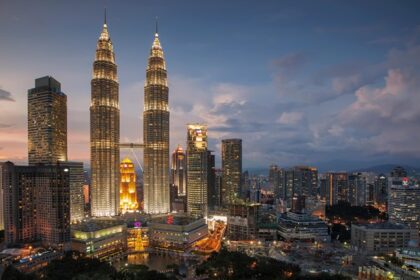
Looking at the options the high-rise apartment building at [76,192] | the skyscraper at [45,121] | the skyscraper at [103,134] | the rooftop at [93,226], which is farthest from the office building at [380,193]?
the skyscraper at [45,121]

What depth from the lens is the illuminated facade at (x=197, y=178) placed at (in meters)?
57.2

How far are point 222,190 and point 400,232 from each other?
35.7m

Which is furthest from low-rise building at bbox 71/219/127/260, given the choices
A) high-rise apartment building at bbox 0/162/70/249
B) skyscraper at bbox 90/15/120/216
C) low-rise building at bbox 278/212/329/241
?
low-rise building at bbox 278/212/329/241

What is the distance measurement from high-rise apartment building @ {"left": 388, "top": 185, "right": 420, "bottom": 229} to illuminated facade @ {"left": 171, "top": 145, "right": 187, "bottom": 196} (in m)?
46.0

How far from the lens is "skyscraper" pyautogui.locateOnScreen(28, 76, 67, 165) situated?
48250 mm

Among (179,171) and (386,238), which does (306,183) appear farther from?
(386,238)

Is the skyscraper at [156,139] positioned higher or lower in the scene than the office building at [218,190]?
higher

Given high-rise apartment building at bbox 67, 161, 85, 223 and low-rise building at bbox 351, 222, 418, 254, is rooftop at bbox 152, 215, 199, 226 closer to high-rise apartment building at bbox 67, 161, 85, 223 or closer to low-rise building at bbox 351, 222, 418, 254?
high-rise apartment building at bbox 67, 161, 85, 223

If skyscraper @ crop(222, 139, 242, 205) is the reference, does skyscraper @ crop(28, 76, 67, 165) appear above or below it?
above

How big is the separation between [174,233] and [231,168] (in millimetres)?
28175

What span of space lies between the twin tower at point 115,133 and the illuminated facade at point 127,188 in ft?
13.8

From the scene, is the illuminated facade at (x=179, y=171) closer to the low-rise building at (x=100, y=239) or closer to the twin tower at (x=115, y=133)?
the twin tower at (x=115, y=133)

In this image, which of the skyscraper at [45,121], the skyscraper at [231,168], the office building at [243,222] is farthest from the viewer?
the skyscraper at [231,168]

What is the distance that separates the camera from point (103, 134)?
162ft
